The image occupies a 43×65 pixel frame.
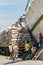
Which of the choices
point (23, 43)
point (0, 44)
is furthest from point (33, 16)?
point (0, 44)

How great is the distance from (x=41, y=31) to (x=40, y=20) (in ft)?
2.29

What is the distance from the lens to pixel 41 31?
71.7ft

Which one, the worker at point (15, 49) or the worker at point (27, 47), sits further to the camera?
the worker at point (27, 47)

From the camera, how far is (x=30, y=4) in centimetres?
2312

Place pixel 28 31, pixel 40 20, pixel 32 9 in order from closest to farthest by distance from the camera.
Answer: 1. pixel 40 20
2. pixel 32 9
3. pixel 28 31

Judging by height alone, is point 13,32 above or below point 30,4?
below

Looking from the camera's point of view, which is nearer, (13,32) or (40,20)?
(40,20)

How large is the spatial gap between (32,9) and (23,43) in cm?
251

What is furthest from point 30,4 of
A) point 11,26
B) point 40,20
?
point 11,26

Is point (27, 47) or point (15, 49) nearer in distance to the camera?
point (27, 47)

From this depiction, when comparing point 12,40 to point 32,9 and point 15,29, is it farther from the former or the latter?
point 32,9

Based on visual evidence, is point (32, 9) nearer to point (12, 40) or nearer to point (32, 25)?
point (32, 25)

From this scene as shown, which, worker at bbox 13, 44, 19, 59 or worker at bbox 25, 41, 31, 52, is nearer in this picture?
worker at bbox 13, 44, 19, 59

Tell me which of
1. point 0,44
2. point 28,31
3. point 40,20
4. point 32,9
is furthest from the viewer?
point 0,44
